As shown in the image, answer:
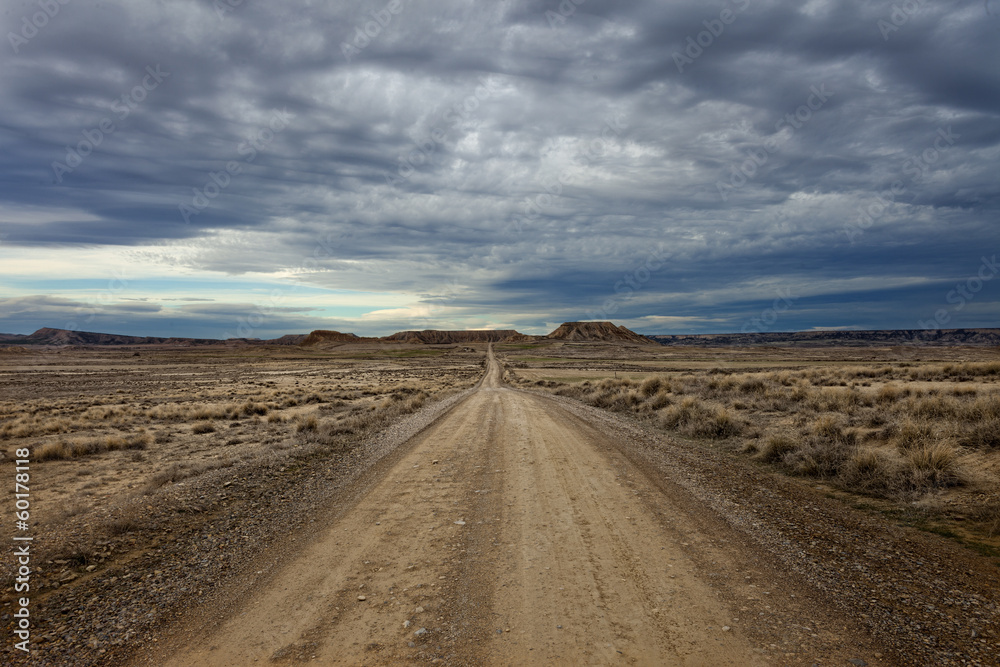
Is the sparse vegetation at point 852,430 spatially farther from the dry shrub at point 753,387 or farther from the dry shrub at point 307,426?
the dry shrub at point 307,426

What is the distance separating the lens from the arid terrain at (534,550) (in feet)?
14.0

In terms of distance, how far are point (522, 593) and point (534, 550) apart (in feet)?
3.62

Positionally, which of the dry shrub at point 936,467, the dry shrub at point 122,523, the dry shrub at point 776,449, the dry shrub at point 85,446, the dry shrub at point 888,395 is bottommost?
the dry shrub at point 85,446

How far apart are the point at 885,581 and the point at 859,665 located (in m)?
1.99

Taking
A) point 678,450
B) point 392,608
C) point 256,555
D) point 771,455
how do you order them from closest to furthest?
point 392,608 → point 256,555 → point 771,455 → point 678,450

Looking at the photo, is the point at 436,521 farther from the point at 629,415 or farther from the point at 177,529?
the point at 629,415

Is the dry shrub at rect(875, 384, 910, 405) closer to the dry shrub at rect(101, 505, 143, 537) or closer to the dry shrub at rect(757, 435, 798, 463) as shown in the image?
the dry shrub at rect(757, 435, 798, 463)

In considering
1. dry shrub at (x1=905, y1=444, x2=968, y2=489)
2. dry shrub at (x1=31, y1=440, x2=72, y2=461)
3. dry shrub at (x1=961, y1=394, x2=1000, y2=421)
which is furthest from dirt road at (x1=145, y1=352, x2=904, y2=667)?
dry shrub at (x1=31, y1=440, x2=72, y2=461)

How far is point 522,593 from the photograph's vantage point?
500 cm

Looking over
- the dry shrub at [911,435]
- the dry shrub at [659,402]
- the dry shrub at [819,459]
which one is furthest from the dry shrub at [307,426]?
the dry shrub at [911,435]

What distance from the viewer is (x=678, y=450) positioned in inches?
A: 496

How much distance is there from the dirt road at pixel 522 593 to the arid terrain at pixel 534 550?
3 cm

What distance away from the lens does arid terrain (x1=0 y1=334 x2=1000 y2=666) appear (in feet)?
14.0

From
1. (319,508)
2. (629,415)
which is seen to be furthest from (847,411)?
(319,508)
